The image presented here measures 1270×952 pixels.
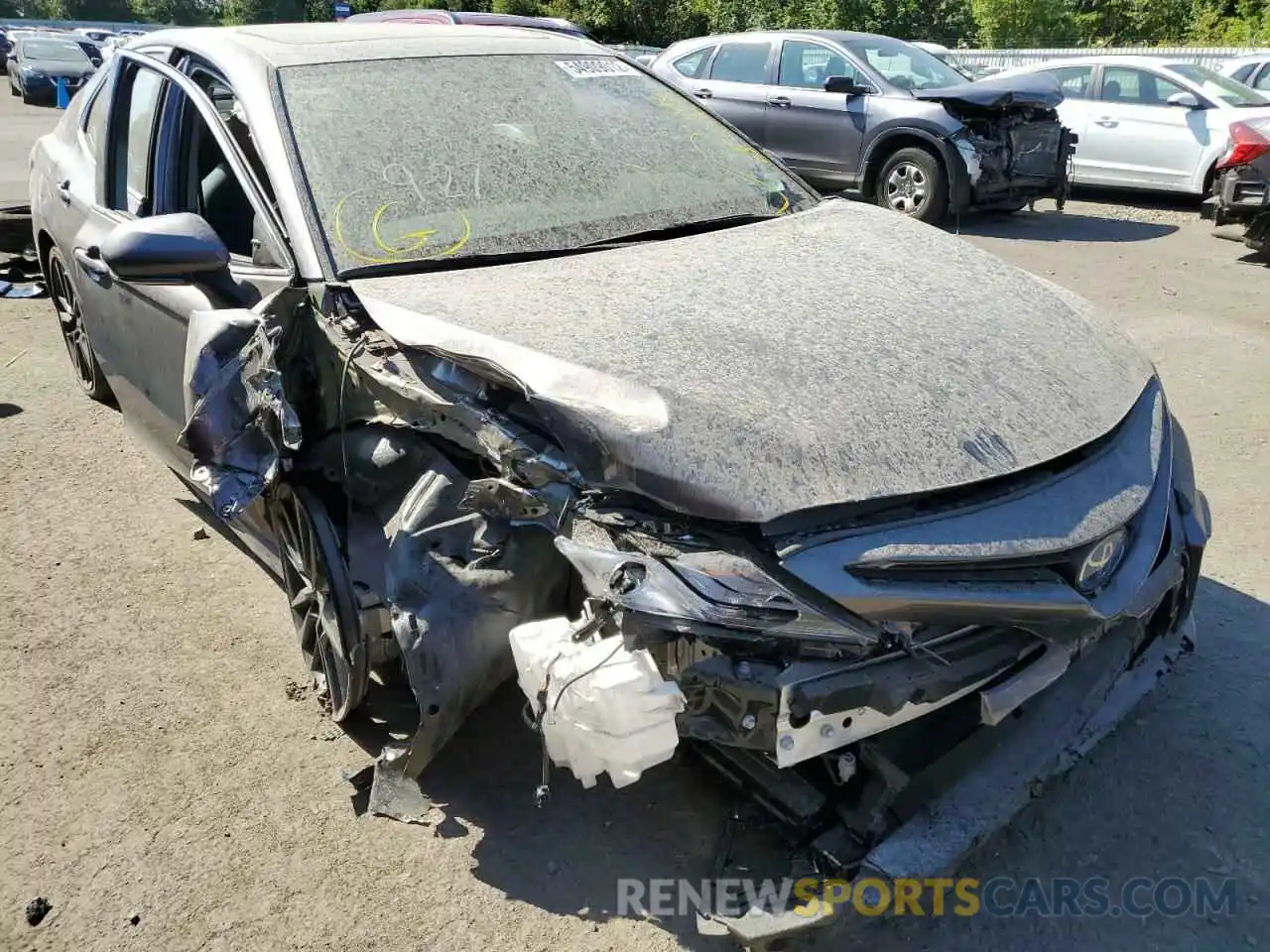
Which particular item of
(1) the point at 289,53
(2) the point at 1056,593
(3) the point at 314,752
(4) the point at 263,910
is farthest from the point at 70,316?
(2) the point at 1056,593

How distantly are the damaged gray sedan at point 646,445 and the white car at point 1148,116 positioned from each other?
8.40 meters

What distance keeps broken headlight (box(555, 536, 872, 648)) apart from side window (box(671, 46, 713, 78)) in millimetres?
10217

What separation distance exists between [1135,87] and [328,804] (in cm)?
1105

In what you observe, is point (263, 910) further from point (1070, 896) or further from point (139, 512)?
point (139, 512)

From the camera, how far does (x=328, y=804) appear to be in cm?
290

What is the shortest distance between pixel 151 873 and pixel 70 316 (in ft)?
12.3

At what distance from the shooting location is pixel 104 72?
15.1 ft

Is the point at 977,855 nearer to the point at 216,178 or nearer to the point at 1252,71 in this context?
the point at 216,178

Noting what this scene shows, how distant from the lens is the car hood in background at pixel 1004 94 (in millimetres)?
9289

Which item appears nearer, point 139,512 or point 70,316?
point 139,512

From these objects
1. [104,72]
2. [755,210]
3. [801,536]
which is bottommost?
[801,536]

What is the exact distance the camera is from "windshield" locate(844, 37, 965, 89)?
10.2 meters

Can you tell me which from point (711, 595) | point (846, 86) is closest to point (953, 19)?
point (846, 86)
